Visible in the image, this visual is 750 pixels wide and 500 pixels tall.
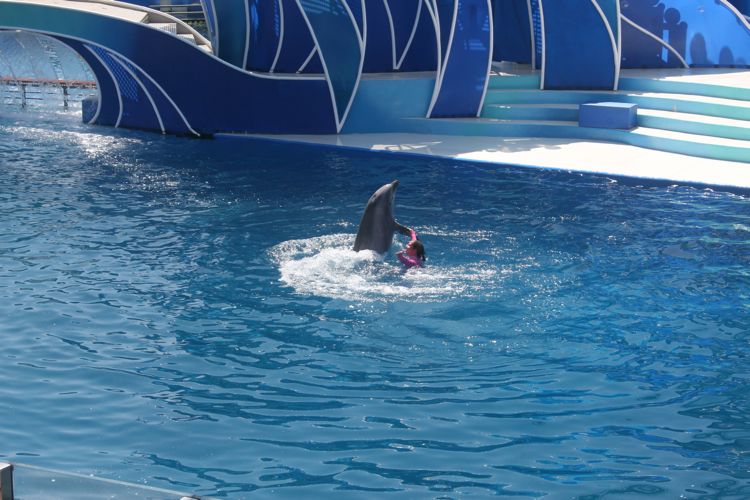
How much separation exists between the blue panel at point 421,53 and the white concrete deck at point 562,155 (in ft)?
8.51

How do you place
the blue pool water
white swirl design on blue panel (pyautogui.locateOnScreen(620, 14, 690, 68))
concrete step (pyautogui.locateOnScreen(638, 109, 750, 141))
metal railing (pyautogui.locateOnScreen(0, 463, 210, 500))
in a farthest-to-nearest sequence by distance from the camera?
white swirl design on blue panel (pyautogui.locateOnScreen(620, 14, 690, 68)), concrete step (pyautogui.locateOnScreen(638, 109, 750, 141)), the blue pool water, metal railing (pyautogui.locateOnScreen(0, 463, 210, 500))

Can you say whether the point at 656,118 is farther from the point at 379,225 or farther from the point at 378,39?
the point at 379,225

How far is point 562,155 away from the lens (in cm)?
1417

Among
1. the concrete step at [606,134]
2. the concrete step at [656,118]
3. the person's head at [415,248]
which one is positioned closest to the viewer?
the person's head at [415,248]

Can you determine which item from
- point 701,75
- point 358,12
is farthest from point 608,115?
point 358,12

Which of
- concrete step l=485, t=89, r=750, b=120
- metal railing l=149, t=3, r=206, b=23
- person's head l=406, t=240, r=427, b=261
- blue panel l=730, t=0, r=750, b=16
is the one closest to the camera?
person's head l=406, t=240, r=427, b=261

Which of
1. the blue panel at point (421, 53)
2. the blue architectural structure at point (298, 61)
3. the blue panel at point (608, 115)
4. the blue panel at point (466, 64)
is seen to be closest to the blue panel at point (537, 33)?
the blue architectural structure at point (298, 61)

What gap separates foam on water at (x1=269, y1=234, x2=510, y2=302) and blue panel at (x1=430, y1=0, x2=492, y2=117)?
7.45 metres

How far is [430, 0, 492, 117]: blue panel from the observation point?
52.2ft

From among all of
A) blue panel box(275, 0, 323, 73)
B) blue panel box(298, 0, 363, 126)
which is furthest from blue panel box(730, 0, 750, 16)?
blue panel box(298, 0, 363, 126)

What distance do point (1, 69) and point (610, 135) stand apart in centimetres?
1366

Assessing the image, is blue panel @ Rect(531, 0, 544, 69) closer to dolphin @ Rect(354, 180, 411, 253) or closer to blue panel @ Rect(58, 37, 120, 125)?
blue panel @ Rect(58, 37, 120, 125)

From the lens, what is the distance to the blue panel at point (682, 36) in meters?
17.7

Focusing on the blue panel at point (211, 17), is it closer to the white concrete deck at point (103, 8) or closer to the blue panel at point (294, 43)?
the white concrete deck at point (103, 8)
